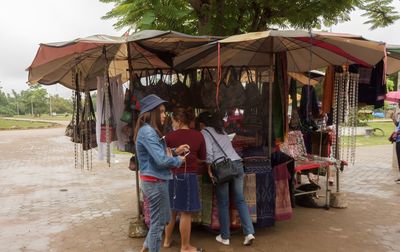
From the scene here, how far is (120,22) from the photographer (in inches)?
252

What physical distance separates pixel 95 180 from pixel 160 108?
6130 mm

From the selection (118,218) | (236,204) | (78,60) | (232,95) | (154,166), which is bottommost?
(118,218)

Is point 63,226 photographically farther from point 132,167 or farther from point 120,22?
point 120,22

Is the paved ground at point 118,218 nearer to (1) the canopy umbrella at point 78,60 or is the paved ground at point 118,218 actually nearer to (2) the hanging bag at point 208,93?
(2) the hanging bag at point 208,93

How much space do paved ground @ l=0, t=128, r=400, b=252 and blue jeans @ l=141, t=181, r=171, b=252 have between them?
1.09 metres

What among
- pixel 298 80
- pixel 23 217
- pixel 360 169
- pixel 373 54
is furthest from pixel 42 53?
pixel 360 169

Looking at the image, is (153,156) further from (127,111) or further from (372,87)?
(372,87)

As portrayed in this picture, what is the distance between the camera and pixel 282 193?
202 inches

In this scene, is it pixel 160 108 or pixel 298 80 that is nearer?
pixel 160 108

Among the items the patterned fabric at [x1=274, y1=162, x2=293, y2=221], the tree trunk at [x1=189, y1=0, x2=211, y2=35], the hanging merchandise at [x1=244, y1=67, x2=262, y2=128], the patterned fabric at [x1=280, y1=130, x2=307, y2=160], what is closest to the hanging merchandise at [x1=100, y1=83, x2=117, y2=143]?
the hanging merchandise at [x1=244, y1=67, x2=262, y2=128]

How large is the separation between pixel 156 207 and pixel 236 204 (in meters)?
1.34

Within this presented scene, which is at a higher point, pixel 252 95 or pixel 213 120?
pixel 252 95

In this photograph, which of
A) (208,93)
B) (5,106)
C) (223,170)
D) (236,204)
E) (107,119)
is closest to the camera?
(223,170)

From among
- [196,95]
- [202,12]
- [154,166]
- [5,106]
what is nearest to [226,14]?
[202,12]
